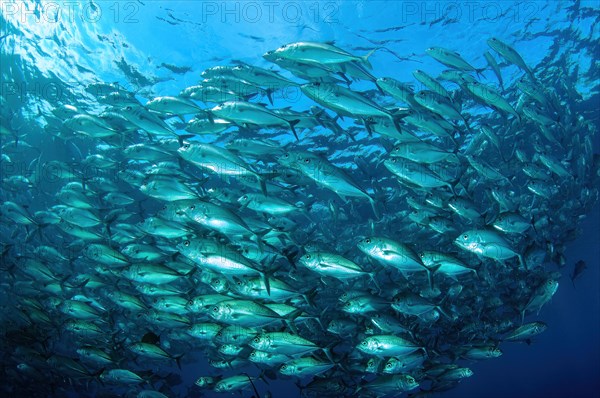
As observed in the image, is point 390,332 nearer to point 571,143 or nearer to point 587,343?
point 571,143

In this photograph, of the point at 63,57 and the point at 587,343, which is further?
the point at 587,343

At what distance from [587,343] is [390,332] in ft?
619

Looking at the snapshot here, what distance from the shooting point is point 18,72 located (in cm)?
1225

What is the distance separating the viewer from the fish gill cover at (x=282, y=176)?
19.6ft

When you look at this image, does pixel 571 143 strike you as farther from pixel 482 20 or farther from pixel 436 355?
pixel 436 355

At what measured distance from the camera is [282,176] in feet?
24.1

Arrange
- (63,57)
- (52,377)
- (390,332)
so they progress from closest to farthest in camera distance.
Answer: (390,332) → (63,57) → (52,377)

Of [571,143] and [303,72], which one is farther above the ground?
[571,143]

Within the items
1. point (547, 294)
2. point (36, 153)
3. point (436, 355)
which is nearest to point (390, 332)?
point (436, 355)

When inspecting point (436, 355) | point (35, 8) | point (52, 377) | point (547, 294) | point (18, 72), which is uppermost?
point (18, 72)

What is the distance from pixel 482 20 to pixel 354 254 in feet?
36.8

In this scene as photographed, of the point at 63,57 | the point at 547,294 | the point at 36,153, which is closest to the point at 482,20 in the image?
the point at 547,294

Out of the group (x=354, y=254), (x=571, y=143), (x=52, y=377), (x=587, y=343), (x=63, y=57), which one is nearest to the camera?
(x=63, y=57)

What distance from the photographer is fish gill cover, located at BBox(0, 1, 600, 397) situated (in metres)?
5.97
